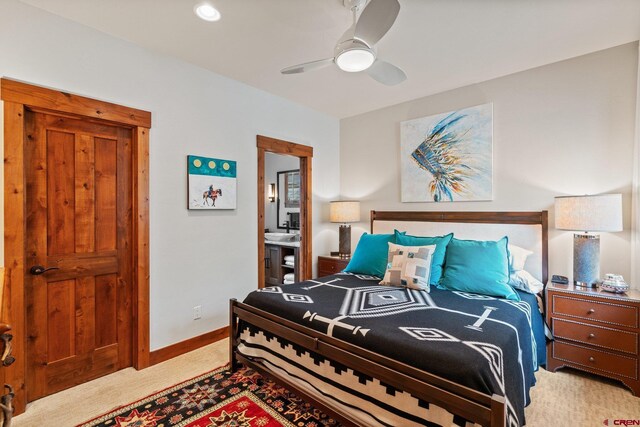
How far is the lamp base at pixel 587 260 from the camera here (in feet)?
8.46

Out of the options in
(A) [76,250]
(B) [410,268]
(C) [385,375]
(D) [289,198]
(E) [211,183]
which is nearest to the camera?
(C) [385,375]

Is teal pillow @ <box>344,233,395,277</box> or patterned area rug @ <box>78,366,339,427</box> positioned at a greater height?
teal pillow @ <box>344,233,395,277</box>

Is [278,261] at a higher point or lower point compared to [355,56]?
lower

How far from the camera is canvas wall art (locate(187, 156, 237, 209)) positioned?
301 centimetres

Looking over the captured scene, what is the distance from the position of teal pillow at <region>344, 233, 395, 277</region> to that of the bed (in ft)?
1.27

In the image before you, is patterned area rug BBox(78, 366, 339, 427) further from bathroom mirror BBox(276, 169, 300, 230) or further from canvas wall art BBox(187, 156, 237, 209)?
bathroom mirror BBox(276, 169, 300, 230)

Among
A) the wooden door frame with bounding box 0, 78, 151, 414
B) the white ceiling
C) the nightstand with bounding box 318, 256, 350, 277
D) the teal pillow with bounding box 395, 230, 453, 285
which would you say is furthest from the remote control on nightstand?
the wooden door frame with bounding box 0, 78, 151, 414

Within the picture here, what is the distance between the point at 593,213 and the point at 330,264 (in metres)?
2.80

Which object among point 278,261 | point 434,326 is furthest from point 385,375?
point 278,261

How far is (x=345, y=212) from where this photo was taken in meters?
4.23

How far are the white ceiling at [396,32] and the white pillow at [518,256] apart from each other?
5.89 ft

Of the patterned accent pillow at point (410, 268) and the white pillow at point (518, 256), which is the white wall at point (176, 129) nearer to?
the patterned accent pillow at point (410, 268)

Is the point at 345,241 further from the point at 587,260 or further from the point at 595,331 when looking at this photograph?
the point at 595,331

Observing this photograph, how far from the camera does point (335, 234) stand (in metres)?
4.75
